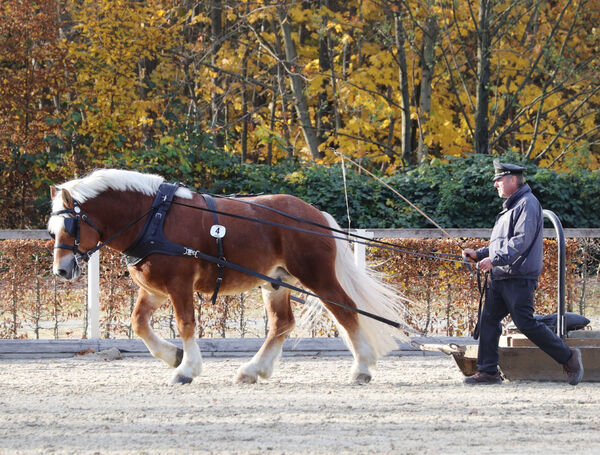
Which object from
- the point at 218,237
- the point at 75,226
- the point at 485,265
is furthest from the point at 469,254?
the point at 75,226

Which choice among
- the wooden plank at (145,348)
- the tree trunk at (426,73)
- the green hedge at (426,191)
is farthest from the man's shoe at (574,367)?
the tree trunk at (426,73)

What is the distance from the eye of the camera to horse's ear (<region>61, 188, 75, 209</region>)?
7.32m

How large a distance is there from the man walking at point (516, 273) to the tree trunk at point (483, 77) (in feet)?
33.6

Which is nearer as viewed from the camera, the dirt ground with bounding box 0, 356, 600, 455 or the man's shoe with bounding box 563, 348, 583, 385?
the dirt ground with bounding box 0, 356, 600, 455

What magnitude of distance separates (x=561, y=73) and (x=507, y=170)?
11835mm

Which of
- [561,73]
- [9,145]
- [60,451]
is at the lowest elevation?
[60,451]

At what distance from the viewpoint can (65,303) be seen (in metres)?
10.6

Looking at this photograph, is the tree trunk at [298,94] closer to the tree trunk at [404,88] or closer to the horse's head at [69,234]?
the tree trunk at [404,88]

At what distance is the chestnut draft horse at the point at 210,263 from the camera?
7473mm

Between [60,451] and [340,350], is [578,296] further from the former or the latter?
[60,451]

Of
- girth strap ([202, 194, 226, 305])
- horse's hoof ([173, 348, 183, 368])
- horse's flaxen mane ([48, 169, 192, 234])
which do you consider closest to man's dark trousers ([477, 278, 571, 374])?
girth strap ([202, 194, 226, 305])

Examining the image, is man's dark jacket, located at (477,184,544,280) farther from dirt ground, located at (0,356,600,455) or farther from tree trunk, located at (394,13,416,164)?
tree trunk, located at (394,13,416,164)

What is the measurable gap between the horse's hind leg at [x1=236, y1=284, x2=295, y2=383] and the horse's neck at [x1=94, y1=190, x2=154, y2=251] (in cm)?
134

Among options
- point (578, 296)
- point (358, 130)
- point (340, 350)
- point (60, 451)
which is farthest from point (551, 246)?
point (358, 130)
